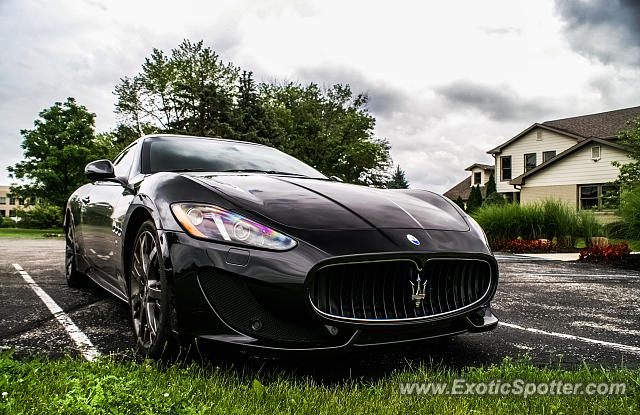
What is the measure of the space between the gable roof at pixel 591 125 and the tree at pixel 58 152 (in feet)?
89.6

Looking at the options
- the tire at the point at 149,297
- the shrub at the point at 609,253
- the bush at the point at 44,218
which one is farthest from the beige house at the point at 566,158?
the bush at the point at 44,218

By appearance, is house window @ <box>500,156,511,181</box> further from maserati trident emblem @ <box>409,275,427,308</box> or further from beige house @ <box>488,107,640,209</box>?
maserati trident emblem @ <box>409,275,427,308</box>

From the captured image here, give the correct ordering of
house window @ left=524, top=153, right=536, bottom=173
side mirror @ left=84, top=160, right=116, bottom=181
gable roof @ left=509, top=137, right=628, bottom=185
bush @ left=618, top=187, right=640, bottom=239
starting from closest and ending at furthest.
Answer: side mirror @ left=84, top=160, right=116, bottom=181 → bush @ left=618, top=187, right=640, bottom=239 → gable roof @ left=509, top=137, right=628, bottom=185 → house window @ left=524, top=153, right=536, bottom=173

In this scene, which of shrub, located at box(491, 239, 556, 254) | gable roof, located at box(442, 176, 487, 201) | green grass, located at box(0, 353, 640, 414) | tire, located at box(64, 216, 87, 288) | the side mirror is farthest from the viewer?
gable roof, located at box(442, 176, 487, 201)

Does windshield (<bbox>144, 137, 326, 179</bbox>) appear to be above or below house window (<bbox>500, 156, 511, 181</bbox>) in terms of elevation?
below

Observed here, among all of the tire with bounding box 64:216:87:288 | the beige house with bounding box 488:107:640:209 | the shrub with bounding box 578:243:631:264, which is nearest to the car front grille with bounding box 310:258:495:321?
the tire with bounding box 64:216:87:288

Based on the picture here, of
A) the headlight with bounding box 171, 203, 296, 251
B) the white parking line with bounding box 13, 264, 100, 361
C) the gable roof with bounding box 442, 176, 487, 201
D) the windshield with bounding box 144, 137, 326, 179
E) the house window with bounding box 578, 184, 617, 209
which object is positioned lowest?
the white parking line with bounding box 13, 264, 100, 361

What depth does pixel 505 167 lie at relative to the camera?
107 ft

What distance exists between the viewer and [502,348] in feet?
10.6

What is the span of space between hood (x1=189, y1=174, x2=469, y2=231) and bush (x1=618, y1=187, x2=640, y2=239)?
8.04 meters

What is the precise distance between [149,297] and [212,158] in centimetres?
137

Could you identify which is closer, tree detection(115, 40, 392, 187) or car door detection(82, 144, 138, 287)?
car door detection(82, 144, 138, 287)

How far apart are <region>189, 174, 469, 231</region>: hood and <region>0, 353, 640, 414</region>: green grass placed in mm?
736

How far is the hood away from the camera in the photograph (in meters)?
2.56
